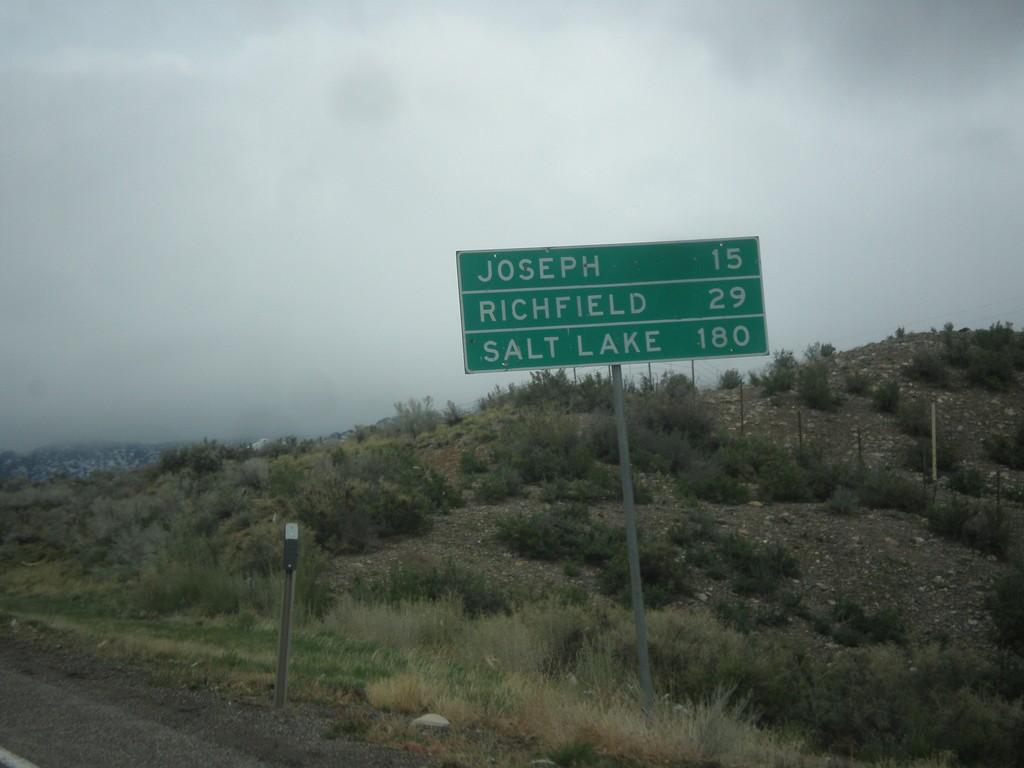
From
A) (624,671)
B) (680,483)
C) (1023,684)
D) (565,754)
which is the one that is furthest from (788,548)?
(565,754)

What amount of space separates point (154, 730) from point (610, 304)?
5928 mm

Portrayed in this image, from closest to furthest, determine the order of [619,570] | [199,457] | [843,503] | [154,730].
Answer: [154,730]
[619,570]
[843,503]
[199,457]

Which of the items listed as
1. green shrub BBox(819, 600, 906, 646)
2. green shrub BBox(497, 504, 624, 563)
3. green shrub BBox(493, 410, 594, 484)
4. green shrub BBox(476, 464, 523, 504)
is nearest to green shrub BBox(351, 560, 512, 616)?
green shrub BBox(497, 504, 624, 563)

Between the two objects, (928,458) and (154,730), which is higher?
(928,458)

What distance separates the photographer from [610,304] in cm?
968

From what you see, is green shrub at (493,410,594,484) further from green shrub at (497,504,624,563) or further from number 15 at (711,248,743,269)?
number 15 at (711,248,743,269)

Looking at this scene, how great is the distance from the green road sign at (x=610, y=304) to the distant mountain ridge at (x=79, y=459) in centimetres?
3731

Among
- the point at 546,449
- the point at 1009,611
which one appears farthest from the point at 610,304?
the point at 546,449

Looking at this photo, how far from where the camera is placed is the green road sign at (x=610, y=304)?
9586mm

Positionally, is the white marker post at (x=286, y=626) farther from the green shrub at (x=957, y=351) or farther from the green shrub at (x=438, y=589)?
the green shrub at (x=957, y=351)

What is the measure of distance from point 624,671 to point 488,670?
1748 millimetres

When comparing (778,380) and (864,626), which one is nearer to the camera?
(864,626)

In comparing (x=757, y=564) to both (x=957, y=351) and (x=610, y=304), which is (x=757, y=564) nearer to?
(x=610, y=304)

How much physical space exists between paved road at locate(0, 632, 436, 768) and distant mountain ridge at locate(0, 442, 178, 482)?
3599cm
